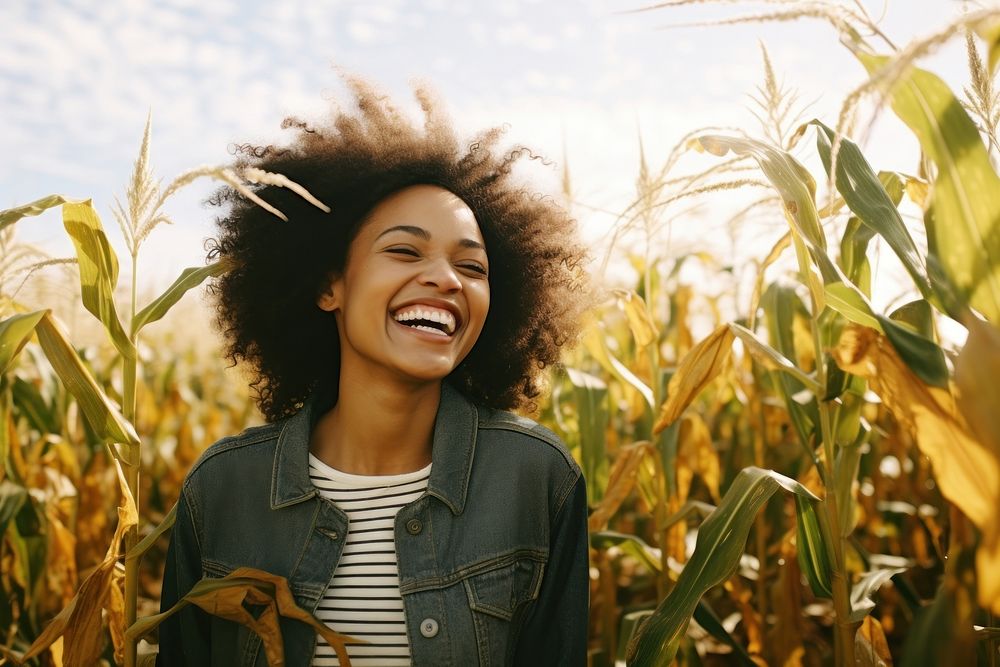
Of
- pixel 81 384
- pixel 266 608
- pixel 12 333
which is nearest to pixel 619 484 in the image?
pixel 266 608

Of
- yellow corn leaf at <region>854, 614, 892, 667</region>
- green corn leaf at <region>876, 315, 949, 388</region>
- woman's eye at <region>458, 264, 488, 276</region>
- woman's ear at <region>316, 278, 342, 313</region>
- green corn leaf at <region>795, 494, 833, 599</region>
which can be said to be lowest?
yellow corn leaf at <region>854, 614, 892, 667</region>

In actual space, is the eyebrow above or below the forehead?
below

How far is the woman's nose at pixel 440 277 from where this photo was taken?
170 cm

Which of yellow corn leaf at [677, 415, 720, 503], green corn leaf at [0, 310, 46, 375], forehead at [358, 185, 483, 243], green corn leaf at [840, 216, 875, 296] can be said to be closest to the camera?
green corn leaf at [0, 310, 46, 375]

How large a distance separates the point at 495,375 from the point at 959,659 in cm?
134

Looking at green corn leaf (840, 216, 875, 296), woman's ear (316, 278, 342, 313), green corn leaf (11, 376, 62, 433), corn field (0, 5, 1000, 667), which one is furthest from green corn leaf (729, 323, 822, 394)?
green corn leaf (11, 376, 62, 433)

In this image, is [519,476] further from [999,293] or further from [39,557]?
[39,557]

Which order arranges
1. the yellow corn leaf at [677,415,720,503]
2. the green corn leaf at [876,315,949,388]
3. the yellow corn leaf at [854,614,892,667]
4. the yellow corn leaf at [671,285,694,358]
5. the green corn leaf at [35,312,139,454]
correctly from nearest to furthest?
the green corn leaf at [876,315,949,388]
the green corn leaf at [35,312,139,454]
the yellow corn leaf at [854,614,892,667]
the yellow corn leaf at [677,415,720,503]
the yellow corn leaf at [671,285,694,358]

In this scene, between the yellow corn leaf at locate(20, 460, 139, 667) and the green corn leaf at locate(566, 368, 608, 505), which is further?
the green corn leaf at locate(566, 368, 608, 505)

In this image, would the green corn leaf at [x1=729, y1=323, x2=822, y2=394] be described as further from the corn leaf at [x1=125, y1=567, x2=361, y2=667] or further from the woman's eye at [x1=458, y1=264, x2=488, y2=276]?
the corn leaf at [x1=125, y1=567, x2=361, y2=667]

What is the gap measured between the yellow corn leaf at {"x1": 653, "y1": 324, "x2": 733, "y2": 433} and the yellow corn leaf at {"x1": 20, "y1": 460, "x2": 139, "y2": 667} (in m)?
1.14

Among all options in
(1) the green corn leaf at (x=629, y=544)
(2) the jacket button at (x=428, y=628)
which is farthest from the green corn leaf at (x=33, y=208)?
(1) the green corn leaf at (x=629, y=544)

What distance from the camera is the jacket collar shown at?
1705 millimetres

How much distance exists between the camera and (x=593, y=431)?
239cm
